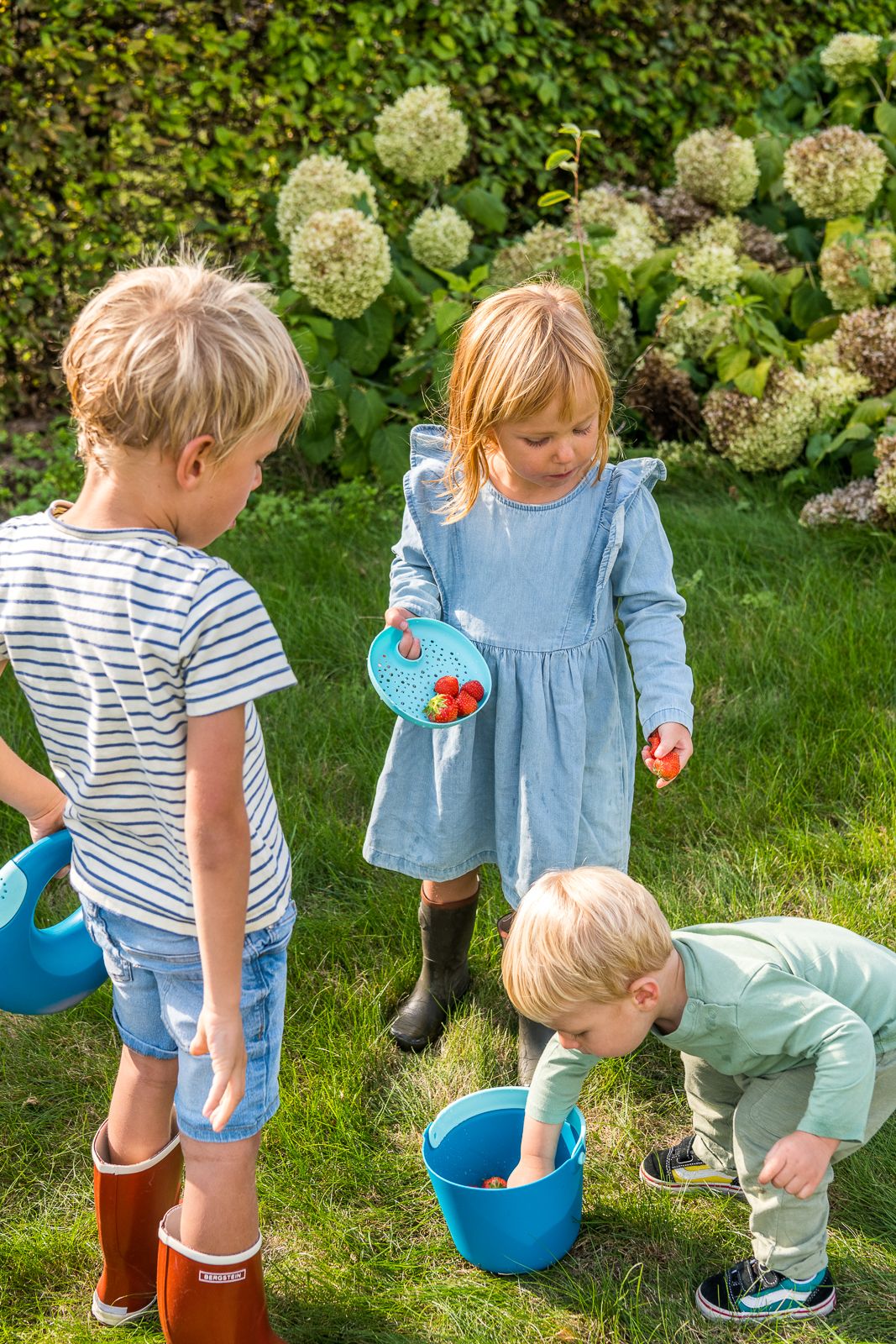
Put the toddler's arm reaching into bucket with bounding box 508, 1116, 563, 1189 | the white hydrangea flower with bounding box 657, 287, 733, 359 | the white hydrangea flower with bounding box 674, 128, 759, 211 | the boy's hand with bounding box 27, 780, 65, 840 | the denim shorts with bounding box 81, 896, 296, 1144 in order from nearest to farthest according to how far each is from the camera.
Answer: the denim shorts with bounding box 81, 896, 296, 1144
the boy's hand with bounding box 27, 780, 65, 840
the toddler's arm reaching into bucket with bounding box 508, 1116, 563, 1189
the white hydrangea flower with bounding box 657, 287, 733, 359
the white hydrangea flower with bounding box 674, 128, 759, 211

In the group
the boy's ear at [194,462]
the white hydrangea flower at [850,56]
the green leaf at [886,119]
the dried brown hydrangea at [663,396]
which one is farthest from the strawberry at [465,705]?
the white hydrangea flower at [850,56]

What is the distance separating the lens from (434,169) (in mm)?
4586

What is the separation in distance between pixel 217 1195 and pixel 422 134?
393cm

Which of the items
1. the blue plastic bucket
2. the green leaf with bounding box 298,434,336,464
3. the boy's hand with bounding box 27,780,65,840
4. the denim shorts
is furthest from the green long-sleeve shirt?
the green leaf with bounding box 298,434,336,464

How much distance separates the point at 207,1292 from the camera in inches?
64.0

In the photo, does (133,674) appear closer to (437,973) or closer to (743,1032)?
(743,1032)

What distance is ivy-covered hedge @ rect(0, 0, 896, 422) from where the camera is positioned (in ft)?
14.9

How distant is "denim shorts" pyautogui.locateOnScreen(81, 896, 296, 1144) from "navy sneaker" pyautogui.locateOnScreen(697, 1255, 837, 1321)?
2.47ft

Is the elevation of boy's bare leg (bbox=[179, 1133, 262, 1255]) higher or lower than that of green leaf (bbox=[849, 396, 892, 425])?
lower

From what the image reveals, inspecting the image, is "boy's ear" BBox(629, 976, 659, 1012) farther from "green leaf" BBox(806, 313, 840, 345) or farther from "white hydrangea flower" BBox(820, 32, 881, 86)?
"white hydrangea flower" BBox(820, 32, 881, 86)

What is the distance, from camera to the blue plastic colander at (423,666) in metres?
2.06

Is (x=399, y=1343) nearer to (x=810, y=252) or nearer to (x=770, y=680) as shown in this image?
(x=770, y=680)

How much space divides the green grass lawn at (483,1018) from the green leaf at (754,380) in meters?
0.45

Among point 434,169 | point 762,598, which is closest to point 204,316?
point 762,598
